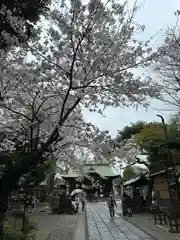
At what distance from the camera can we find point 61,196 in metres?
23.2

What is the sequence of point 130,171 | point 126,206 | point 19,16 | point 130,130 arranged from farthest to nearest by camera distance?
point 130,130
point 130,171
point 126,206
point 19,16

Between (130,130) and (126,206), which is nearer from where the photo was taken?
(126,206)

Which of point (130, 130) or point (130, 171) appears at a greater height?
point (130, 130)

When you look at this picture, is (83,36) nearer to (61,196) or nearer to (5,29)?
(5,29)

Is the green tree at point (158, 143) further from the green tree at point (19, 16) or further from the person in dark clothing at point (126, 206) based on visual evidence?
the green tree at point (19, 16)

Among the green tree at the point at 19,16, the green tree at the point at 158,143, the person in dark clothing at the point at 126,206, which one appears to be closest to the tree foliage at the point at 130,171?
the green tree at the point at 158,143

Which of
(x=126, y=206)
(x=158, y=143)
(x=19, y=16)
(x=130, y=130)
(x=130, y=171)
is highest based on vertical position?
(x=130, y=130)

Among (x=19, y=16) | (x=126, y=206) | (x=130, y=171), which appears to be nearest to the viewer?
(x=19, y=16)

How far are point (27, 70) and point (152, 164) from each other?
572 inches

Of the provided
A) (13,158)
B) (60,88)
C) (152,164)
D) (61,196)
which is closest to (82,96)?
(60,88)

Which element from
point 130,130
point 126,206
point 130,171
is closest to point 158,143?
point 126,206

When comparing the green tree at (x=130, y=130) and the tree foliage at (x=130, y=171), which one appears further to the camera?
the green tree at (x=130, y=130)

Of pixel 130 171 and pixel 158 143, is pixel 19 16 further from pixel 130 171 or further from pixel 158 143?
pixel 130 171

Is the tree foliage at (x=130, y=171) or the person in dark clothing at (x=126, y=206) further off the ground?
the tree foliage at (x=130, y=171)
